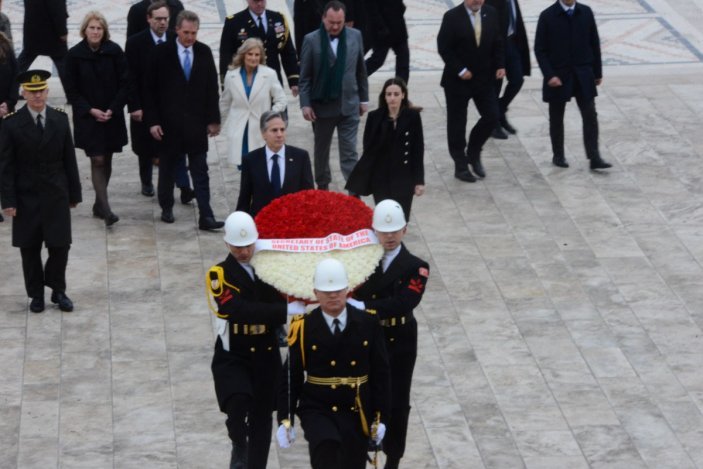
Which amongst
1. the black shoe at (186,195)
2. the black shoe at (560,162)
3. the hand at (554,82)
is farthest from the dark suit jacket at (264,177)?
the black shoe at (560,162)

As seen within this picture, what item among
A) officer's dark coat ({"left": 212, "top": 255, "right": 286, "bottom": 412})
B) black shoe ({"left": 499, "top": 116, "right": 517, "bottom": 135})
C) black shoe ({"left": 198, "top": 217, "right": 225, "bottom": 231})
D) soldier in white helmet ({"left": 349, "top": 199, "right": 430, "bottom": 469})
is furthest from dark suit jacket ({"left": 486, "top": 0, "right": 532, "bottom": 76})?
officer's dark coat ({"left": 212, "top": 255, "right": 286, "bottom": 412})

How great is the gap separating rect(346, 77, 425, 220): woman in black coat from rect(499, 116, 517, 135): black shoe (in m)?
3.47

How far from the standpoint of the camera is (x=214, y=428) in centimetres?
1057

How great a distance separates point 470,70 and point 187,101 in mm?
2802

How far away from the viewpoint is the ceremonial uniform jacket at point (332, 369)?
29.2ft

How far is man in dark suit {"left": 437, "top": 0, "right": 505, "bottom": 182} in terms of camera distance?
48.3 feet

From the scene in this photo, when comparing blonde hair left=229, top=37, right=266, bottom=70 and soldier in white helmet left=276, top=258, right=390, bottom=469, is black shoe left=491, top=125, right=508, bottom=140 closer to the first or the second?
blonde hair left=229, top=37, right=266, bottom=70

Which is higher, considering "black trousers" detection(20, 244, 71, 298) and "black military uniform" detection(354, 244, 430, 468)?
"black military uniform" detection(354, 244, 430, 468)

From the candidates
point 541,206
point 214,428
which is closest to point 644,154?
point 541,206

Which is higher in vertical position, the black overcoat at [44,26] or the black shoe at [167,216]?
the black overcoat at [44,26]

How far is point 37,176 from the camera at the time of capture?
11930mm

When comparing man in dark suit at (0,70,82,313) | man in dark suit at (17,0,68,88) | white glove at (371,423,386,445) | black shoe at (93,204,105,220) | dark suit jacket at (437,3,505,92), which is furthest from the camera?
man in dark suit at (17,0,68,88)

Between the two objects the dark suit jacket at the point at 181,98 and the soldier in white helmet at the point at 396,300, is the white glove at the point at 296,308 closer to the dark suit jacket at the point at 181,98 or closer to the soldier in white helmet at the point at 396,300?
the soldier in white helmet at the point at 396,300

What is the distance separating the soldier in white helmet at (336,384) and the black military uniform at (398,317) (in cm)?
44
